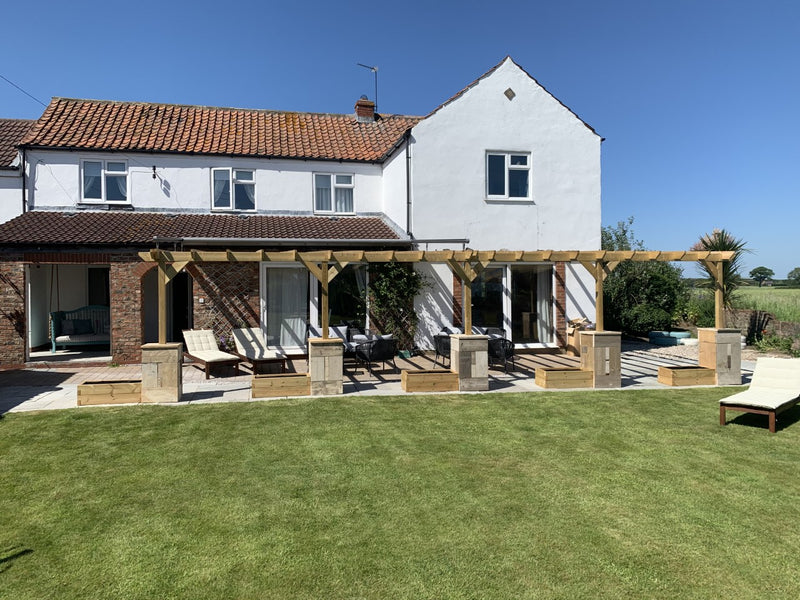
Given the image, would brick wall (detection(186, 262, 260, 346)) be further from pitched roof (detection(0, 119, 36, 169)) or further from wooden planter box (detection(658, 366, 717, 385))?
wooden planter box (detection(658, 366, 717, 385))

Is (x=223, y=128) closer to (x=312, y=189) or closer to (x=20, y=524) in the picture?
(x=312, y=189)

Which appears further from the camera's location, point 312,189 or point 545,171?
point 312,189

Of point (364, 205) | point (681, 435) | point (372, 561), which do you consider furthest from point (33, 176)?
point (681, 435)

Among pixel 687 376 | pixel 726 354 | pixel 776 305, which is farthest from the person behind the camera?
pixel 776 305

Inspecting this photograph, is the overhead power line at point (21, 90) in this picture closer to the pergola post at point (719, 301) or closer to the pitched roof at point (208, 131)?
the pitched roof at point (208, 131)

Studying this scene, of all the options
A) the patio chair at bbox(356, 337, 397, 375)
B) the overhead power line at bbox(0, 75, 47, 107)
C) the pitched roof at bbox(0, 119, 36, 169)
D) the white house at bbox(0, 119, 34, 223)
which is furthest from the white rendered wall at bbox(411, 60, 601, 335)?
the pitched roof at bbox(0, 119, 36, 169)

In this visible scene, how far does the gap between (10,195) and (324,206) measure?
934 centimetres

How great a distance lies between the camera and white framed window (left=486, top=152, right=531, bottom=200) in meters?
15.5

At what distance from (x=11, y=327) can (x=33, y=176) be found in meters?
4.91

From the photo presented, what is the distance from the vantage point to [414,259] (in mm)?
10422

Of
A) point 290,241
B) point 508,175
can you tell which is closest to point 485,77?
point 508,175

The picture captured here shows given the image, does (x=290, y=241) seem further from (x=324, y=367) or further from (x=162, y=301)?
(x=324, y=367)

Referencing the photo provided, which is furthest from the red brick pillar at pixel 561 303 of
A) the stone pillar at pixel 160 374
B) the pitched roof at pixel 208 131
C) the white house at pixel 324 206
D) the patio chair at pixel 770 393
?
the stone pillar at pixel 160 374

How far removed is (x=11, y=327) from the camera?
13320 mm
